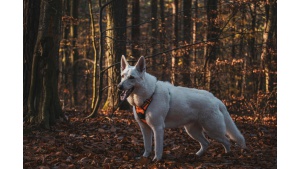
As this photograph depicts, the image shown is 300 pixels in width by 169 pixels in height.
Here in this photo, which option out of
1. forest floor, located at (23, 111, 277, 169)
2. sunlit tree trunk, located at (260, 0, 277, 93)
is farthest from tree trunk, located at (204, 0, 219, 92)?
forest floor, located at (23, 111, 277, 169)

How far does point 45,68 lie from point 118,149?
318 centimetres

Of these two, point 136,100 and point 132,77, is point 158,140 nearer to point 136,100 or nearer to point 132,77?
point 136,100

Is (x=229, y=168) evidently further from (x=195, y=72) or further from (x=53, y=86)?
(x=195, y=72)

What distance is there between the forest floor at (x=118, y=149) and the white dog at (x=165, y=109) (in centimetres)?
38

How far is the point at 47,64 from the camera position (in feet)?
31.5

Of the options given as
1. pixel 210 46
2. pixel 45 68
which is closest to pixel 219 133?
pixel 45 68

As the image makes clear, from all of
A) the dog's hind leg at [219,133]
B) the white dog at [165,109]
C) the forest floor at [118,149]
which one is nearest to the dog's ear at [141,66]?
the white dog at [165,109]

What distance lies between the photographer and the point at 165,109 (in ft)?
23.5

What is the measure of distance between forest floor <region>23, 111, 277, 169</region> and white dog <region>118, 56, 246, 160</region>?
1.26ft

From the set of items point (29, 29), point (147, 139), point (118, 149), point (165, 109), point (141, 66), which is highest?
point (29, 29)

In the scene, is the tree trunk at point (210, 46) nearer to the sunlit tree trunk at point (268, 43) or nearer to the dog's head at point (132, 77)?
the sunlit tree trunk at point (268, 43)

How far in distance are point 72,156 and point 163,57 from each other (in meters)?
9.75

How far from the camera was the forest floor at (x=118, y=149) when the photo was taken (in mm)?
6684
